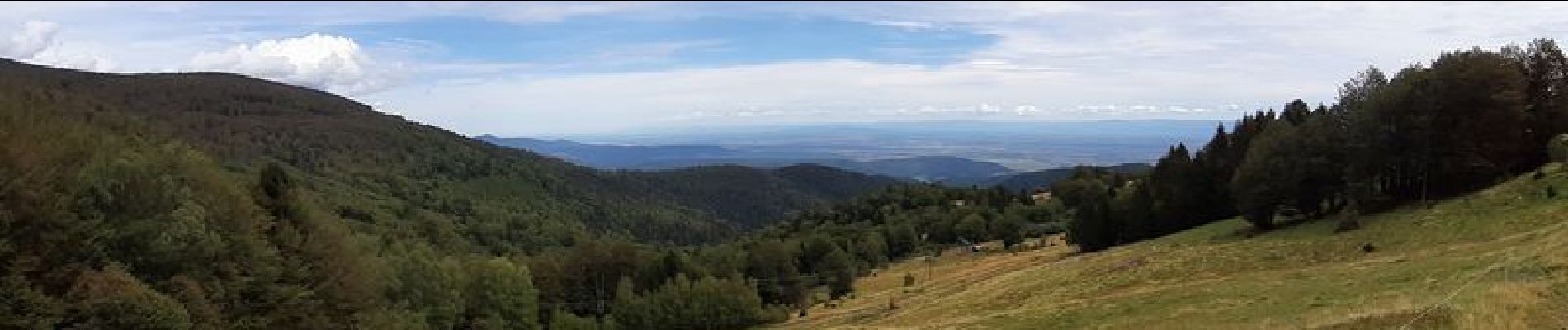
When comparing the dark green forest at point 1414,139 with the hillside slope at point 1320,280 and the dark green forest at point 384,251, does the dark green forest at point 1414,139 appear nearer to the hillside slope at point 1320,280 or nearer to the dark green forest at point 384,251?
the dark green forest at point 384,251

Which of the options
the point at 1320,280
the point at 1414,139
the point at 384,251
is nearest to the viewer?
the point at 1320,280

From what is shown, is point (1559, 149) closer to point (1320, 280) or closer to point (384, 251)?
point (1320, 280)

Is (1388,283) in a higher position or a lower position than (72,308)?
higher

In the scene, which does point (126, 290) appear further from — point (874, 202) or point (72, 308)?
point (874, 202)

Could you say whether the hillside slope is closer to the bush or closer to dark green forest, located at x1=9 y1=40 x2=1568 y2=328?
the bush

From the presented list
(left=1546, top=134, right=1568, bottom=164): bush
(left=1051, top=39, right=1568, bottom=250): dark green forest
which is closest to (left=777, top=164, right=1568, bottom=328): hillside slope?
(left=1546, top=134, right=1568, bottom=164): bush

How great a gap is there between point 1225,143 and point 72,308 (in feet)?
251

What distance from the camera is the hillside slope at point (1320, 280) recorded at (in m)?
18.6

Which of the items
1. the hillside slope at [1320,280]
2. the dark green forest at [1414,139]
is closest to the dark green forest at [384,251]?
the dark green forest at [1414,139]

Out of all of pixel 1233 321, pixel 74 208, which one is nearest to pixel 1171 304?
pixel 1233 321

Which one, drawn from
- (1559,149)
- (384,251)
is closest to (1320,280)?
(1559,149)

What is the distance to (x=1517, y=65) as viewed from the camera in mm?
48750

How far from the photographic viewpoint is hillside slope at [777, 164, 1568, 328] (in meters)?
18.6

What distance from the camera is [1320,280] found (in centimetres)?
3048
